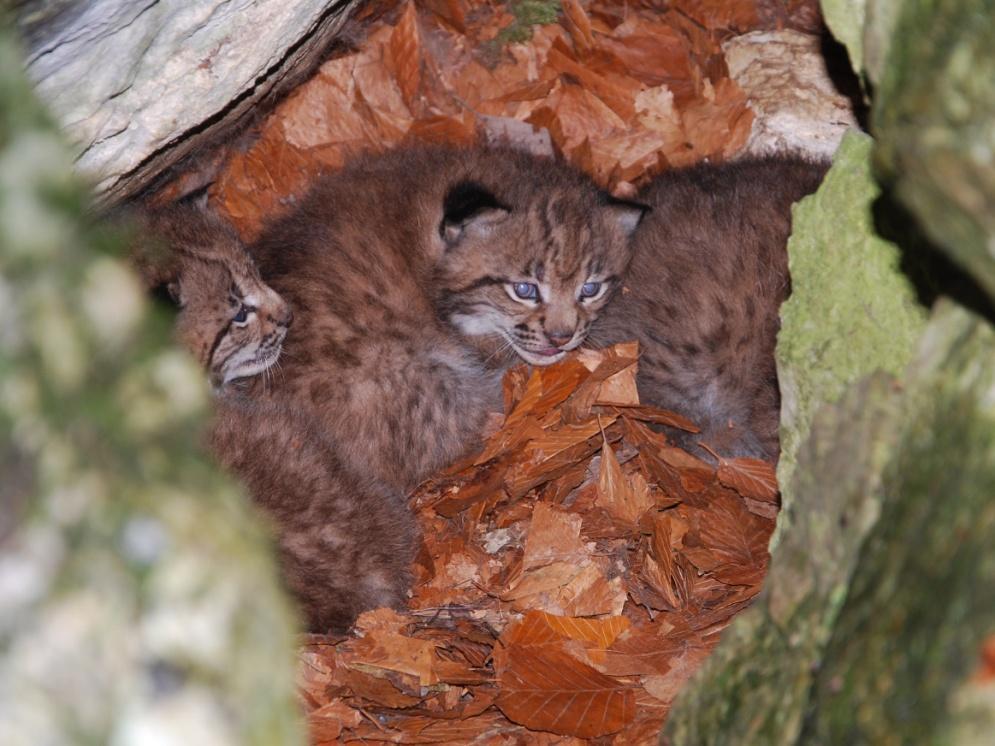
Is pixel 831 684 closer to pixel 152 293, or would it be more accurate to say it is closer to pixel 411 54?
pixel 152 293

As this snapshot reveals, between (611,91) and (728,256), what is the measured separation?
1374mm

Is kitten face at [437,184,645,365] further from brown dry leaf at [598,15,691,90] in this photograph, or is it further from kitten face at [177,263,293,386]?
brown dry leaf at [598,15,691,90]

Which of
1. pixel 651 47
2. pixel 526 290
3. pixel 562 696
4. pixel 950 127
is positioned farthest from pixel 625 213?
pixel 950 127

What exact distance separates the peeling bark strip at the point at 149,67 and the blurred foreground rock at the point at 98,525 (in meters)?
1.36

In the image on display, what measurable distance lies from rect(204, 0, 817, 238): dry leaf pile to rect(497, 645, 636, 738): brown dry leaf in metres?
2.42

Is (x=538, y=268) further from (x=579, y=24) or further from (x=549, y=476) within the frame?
(x=579, y=24)

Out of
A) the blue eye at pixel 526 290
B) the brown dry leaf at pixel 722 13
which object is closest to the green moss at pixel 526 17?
the brown dry leaf at pixel 722 13

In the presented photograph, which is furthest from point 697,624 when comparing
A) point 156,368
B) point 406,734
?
point 156,368

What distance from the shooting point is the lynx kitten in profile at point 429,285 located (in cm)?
392

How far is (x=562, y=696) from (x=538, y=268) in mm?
1748

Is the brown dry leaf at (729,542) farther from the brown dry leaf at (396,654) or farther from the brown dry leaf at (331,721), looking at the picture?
the brown dry leaf at (331,721)

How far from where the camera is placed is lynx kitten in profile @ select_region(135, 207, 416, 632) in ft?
10.5

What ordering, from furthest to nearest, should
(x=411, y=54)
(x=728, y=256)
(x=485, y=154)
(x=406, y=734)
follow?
1. (x=411, y=54)
2. (x=485, y=154)
3. (x=728, y=256)
4. (x=406, y=734)

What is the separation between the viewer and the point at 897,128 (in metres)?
1.52
